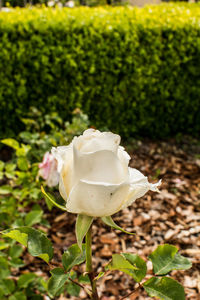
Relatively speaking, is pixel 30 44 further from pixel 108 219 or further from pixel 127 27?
pixel 108 219

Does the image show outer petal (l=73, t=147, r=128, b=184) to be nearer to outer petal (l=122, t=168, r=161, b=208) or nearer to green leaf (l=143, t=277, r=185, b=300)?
outer petal (l=122, t=168, r=161, b=208)

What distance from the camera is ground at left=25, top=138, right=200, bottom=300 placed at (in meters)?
2.12

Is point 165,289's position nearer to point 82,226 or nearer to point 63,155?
point 82,226

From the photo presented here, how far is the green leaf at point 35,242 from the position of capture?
0.73 metres

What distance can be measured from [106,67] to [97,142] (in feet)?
10.3

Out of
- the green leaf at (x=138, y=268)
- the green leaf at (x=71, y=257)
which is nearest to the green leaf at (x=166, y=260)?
the green leaf at (x=138, y=268)

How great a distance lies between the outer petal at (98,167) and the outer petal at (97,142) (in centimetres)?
2

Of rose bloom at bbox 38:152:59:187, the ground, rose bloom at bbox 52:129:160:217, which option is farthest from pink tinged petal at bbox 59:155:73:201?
the ground

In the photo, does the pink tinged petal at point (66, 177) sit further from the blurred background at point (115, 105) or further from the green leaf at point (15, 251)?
the blurred background at point (115, 105)

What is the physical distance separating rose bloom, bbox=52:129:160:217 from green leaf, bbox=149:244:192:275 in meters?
0.22

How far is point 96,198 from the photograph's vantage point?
633mm

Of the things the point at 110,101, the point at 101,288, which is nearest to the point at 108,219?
the point at 101,288

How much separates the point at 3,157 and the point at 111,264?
304 centimetres

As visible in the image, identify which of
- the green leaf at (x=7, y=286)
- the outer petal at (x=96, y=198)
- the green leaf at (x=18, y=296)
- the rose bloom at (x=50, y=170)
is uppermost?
the outer petal at (x=96, y=198)
